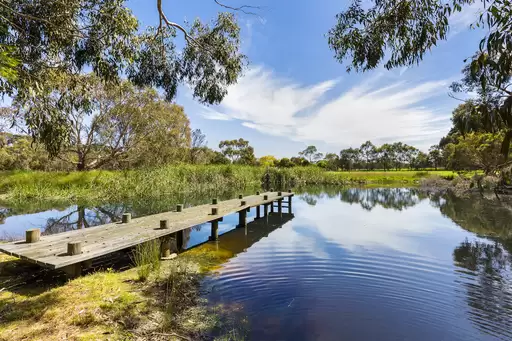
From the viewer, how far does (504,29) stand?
2090 mm

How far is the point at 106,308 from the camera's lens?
11.7ft

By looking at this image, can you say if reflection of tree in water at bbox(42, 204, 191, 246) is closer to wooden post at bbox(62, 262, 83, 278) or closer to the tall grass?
the tall grass

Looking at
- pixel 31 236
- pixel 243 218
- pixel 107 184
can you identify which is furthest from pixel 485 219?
pixel 107 184

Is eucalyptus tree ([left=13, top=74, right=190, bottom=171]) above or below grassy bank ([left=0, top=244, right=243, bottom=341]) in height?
above

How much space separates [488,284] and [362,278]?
6.94 ft

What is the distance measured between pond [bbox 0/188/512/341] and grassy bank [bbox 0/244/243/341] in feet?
1.50

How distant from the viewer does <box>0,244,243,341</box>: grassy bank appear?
122 inches

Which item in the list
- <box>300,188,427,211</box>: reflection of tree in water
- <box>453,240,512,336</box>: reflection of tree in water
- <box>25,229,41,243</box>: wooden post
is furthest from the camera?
<box>300,188,427,211</box>: reflection of tree in water

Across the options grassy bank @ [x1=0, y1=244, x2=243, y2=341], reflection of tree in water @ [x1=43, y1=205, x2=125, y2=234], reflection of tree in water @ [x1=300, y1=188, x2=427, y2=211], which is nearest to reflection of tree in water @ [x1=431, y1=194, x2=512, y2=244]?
reflection of tree in water @ [x1=300, y1=188, x2=427, y2=211]

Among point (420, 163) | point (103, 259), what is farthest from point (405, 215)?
point (420, 163)

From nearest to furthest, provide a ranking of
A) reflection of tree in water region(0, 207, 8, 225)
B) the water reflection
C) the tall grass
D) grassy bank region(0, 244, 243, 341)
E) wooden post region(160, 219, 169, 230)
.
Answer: grassy bank region(0, 244, 243, 341), the water reflection, the tall grass, wooden post region(160, 219, 169, 230), reflection of tree in water region(0, 207, 8, 225)

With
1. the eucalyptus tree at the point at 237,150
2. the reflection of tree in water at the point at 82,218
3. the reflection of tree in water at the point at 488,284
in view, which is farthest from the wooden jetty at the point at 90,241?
the eucalyptus tree at the point at 237,150

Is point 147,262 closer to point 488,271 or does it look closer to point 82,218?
point 488,271

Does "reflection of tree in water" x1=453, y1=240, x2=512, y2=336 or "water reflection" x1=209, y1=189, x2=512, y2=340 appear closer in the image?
"water reflection" x1=209, y1=189, x2=512, y2=340
